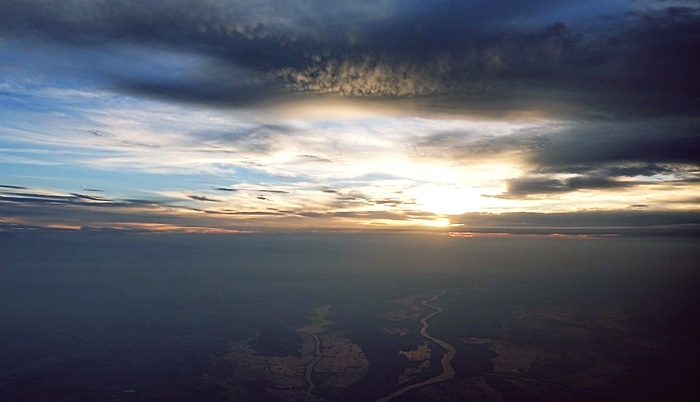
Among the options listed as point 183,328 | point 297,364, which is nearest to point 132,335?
point 183,328

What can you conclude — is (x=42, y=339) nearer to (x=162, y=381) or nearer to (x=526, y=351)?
(x=162, y=381)

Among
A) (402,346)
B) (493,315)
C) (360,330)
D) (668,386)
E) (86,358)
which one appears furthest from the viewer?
(493,315)

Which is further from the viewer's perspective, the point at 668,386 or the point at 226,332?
the point at 226,332

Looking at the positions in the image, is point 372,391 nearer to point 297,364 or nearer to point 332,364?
point 332,364

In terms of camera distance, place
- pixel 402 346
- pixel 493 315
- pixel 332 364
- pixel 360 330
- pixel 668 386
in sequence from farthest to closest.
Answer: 1. pixel 493 315
2. pixel 360 330
3. pixel 402 346
4. pixel 332 364
5. pixel 668 386

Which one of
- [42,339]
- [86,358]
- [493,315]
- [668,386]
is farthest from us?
[493,315]

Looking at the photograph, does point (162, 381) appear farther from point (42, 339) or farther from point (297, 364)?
point (42, 339)

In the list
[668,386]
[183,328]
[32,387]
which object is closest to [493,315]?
[668,386]

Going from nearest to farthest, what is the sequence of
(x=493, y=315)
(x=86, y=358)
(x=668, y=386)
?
(x=668, y=386) < (x=86, y=358) < (x=493, y=315)

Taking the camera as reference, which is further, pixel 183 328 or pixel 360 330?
pixel 183 328
